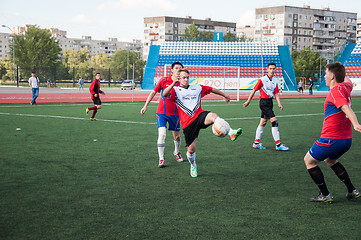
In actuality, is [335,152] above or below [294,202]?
above

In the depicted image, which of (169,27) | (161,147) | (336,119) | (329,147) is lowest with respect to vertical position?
A: (161,147)

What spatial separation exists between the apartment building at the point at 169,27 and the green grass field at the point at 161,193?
125302 millimetres

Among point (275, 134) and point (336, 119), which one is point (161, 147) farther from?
point (336, 119)

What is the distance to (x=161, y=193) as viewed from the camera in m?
5.73

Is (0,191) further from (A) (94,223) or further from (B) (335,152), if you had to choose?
(B) (335,152)

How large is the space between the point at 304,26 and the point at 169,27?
142ft

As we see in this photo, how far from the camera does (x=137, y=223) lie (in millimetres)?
4469

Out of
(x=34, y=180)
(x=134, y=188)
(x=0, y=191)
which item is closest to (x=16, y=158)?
(x=34, y=180)

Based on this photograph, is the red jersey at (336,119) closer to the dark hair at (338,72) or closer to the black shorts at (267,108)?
the dark hair at (338,72)

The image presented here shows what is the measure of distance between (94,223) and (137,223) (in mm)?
482

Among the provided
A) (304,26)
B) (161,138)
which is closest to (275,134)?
(161,138)

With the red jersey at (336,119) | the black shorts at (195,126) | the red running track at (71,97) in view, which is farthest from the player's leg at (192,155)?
the red running track at (71,97)

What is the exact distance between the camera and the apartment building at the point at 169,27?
13288 cm

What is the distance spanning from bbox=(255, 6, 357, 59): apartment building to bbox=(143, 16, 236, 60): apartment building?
60.5ft
